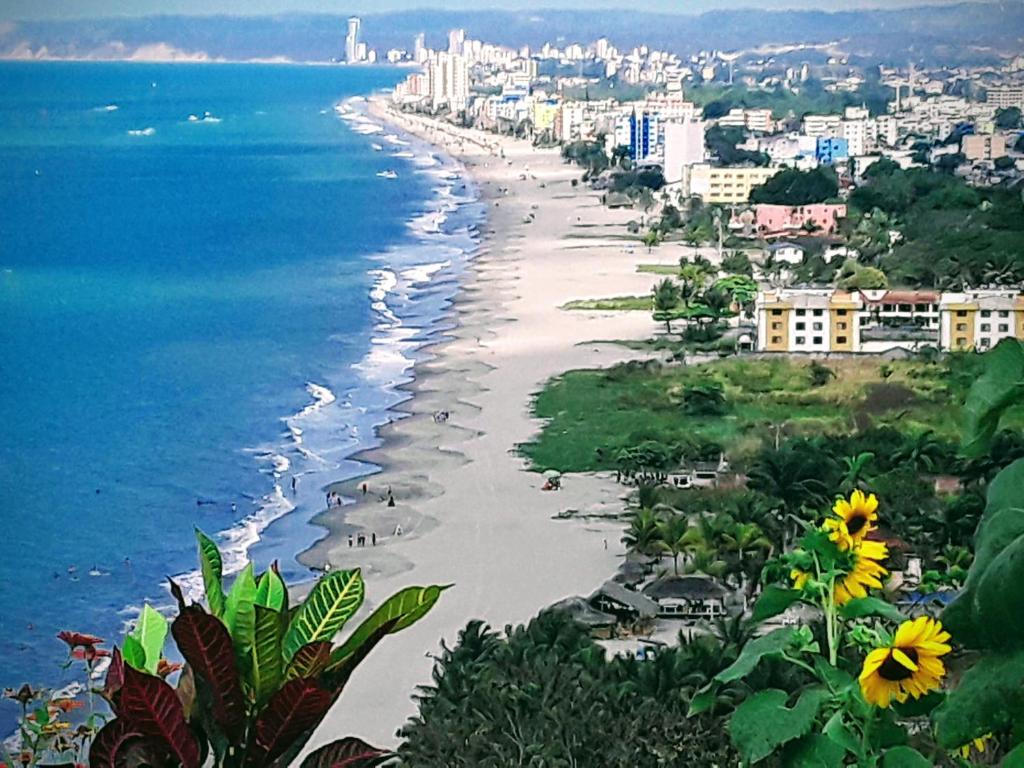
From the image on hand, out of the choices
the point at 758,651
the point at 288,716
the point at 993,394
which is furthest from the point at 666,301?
the point at 993,394

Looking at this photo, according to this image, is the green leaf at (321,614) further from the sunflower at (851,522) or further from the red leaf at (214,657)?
the sunflower at (851,522)

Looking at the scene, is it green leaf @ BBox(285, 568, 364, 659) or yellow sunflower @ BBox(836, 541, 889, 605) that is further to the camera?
green leaf @ BBox(285, 568, 364, 659)

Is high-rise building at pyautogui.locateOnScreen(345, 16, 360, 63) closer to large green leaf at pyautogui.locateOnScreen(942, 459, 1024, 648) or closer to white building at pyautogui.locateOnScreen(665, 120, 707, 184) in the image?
white building at pyautogui.locateOnScreen(665, 120, 707, 184)

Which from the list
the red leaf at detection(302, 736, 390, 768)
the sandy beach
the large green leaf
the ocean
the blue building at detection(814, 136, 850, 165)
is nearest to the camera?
the large green leaf

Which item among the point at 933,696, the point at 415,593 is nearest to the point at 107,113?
the point at 415,593

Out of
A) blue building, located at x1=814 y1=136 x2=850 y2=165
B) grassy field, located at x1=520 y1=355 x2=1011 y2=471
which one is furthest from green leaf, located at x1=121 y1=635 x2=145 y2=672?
blue building, located at x1=814 y1=136 x2=850 y2=165

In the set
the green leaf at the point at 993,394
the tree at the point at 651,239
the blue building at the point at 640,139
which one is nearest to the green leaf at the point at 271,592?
the green leaf at the point at 993,394

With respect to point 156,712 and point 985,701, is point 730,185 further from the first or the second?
point 985,701
